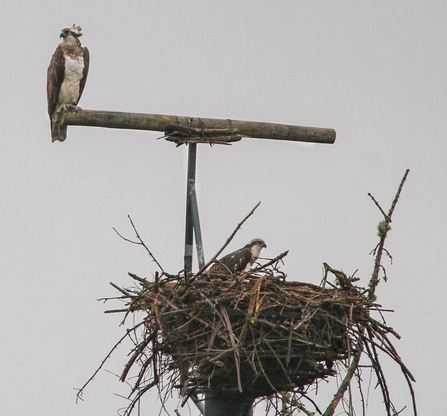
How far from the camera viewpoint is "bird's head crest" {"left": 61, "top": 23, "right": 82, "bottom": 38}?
13094 mm

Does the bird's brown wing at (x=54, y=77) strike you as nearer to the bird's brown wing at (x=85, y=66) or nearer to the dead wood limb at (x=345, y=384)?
the bird's brown wing at (x=85, y=66)

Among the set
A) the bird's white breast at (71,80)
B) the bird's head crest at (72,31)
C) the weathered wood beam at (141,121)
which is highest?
the bird's head crest at (72,31)

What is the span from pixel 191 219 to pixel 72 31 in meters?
5.99

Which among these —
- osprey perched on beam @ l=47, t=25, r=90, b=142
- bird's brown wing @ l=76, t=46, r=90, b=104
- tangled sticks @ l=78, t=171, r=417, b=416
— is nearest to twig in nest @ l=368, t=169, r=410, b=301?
tangled sticks @ l=78, t=171, r=417, b=416

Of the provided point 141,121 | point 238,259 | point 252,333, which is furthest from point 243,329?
point 238,259

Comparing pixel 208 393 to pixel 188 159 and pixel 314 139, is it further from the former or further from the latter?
pixel 314 139

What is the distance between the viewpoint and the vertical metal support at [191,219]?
765 cm

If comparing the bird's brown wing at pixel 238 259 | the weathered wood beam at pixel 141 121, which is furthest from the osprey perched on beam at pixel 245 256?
the weathered wood beam at pixel 141 121

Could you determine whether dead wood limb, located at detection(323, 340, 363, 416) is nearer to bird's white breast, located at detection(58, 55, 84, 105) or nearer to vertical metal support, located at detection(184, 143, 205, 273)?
vertical metal support, located at detection(184, 143, 205, 273)

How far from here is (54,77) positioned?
41.8 ft

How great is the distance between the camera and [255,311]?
23.2 ft

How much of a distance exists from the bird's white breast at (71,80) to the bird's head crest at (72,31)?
0.32 m

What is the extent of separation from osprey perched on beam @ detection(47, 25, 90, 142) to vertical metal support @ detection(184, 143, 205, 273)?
15.6 ft

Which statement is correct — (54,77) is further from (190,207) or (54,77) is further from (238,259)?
(190,207)
